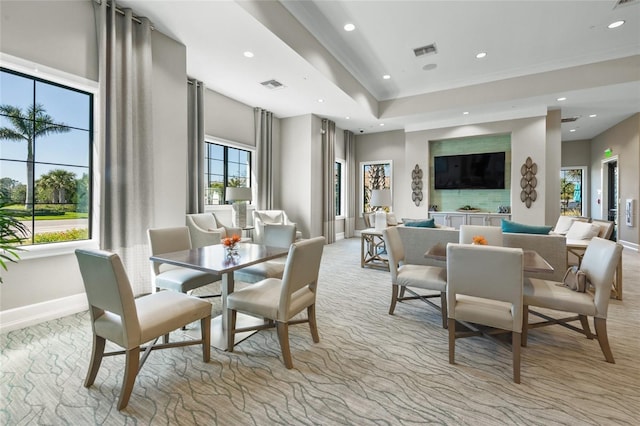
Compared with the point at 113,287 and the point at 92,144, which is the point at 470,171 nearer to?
the point at 92,144

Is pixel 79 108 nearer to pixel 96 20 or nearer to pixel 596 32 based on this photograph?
pixel 96 20

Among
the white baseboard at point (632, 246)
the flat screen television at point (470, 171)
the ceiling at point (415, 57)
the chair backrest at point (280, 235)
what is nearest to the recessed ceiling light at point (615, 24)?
the ceiling at point (415, 57)

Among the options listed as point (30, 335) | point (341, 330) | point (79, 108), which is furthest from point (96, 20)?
point (341, 330)

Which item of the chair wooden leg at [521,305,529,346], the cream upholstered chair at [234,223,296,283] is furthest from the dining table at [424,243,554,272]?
the cream upholstered chair at [234,223,296,283]

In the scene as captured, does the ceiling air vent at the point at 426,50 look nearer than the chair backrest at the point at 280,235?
No

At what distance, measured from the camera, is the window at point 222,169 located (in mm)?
5805

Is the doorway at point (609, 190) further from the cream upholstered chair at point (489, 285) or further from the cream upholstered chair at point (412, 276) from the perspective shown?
the cream upholstered chair at point (489, 285)

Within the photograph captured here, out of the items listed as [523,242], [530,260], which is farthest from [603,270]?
[523,242]

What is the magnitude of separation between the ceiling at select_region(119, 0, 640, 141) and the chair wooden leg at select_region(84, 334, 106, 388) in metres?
3.33

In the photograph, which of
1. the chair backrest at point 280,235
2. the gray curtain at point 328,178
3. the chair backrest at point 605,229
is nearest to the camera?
the chair backrest at point 280,235

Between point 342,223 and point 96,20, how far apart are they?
7156mm

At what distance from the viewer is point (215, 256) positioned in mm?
2520

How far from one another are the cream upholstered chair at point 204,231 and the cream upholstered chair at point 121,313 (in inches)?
93.6

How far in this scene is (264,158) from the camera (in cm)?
687
